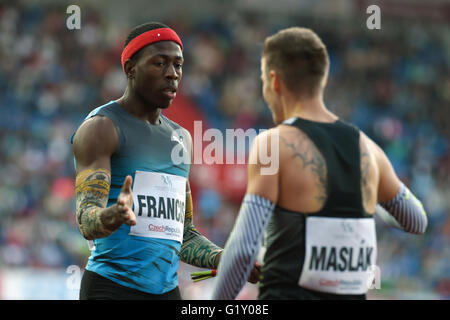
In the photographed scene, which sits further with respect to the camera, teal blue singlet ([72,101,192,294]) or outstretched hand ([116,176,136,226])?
teal blue singlet ([72,101,192,294])

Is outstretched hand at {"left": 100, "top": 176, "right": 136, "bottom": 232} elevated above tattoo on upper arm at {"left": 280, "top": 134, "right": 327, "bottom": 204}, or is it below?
below

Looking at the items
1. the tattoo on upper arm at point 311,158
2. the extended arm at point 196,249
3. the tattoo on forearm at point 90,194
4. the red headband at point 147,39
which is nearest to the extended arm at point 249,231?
the tattoo on upper arm at point 311,158

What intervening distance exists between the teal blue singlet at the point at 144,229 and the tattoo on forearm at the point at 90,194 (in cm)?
22

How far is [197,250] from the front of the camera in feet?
13.4

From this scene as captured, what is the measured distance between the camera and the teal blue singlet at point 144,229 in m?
3.71

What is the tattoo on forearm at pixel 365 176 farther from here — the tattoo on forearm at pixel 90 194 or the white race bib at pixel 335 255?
the tattoo on forearm at pixel 90 194

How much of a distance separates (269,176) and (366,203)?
0.47m

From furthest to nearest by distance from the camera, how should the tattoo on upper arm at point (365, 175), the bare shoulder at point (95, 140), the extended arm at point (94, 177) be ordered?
1. the bare shoulder at point (95, 140)
2. the extended arm at point (94, 177)
3. the tattoo on upper arm at point (365, 175)

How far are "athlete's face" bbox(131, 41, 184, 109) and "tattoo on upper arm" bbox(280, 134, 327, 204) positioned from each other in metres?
1.25

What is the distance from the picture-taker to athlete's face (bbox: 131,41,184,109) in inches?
154

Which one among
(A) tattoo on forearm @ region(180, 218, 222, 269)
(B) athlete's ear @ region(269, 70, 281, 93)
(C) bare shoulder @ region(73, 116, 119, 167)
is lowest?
(A) tattoo on forearm @ region(180, 218, 222, 269)

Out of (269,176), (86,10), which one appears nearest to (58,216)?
(86,10)

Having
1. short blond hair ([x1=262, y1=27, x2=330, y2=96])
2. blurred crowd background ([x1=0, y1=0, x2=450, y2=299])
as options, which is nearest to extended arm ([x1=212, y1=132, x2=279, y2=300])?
short blond hair ([x1=262, y1=27, x2=330, y2=96])

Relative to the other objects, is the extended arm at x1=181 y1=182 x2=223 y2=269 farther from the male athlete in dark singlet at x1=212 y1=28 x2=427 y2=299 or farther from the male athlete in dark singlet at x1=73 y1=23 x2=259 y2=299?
the male athlete in dark singlet at x1=212 y1=28 x2=427 y2=299
